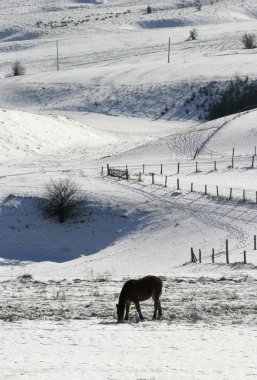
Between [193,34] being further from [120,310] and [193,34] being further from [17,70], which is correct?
[120,310]

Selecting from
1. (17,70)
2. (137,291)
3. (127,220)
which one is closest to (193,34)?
(17,70)

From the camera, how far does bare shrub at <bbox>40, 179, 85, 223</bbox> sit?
151ft

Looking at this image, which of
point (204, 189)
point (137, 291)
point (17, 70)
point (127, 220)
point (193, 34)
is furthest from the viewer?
point (193, 34)

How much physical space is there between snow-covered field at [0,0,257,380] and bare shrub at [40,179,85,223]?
566mm

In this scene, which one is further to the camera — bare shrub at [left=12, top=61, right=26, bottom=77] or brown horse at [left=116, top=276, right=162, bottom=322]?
bare shrub at [left=12, top=61, right=26, bottom=77]

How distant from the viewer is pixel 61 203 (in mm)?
46000

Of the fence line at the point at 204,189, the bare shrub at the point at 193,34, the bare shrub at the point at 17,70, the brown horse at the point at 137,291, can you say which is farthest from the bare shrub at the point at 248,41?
the brown horse at the point at 137,291

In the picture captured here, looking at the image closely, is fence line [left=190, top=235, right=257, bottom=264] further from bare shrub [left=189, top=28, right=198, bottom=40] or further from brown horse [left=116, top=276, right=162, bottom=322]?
bare shrub [left=189, top=28, right=198, bottom=40]

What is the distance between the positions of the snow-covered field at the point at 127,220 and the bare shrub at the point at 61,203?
57cm

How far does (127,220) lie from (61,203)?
13.6 feet

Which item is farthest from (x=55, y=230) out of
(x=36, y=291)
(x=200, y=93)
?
(x=200, y=93)

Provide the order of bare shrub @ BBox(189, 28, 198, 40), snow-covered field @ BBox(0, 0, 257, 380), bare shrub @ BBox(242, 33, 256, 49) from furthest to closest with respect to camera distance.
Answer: bare shrub @ BBox(189, 28, 198, 40), bare shrub @ BBox(242, 33, 256, 49), snow-covered field @ BBox(0, 0, 257, 380)

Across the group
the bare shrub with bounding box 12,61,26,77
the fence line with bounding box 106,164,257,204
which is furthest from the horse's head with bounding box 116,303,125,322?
the bare shrub with bounding box 12,61,26,77

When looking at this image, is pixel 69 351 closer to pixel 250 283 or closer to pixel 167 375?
pixel 167 375
